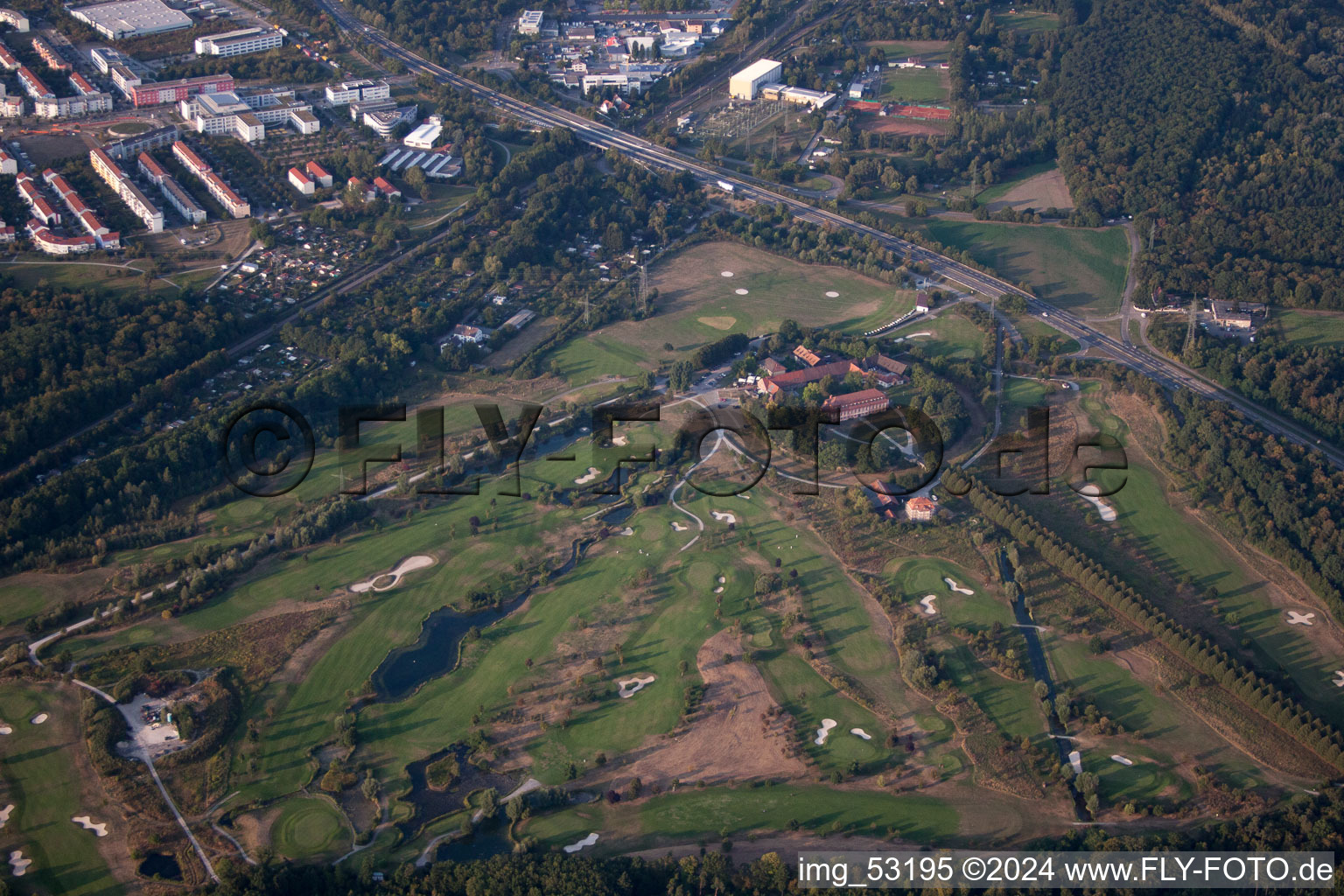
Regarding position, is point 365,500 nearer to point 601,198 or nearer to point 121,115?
point 601,198

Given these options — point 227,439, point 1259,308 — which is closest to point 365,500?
point 227,439

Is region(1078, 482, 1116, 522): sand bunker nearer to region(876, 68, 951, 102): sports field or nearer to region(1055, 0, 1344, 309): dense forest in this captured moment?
region(1055, 0, 1344, 309): dense forest

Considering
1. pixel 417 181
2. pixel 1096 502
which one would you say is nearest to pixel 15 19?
pixel 417 181

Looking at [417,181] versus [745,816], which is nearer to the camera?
[745,816]

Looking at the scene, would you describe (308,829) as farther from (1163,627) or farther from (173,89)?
(173,89)

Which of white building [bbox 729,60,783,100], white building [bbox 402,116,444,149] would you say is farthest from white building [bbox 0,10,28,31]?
white building [bbox 729,60,783,100]

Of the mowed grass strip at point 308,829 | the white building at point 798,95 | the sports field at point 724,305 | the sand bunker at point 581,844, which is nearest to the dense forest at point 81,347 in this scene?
the sports field at point 724,305
